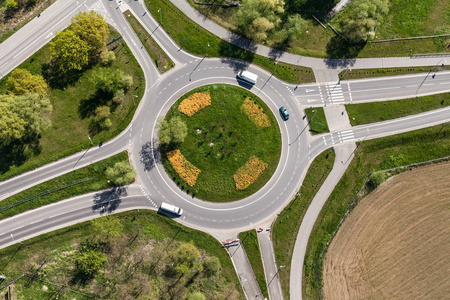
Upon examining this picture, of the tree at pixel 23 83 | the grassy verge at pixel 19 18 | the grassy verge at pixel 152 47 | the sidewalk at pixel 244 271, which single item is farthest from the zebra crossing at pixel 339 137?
the grassy verge at pixel 19 18

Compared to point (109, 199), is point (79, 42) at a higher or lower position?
higher

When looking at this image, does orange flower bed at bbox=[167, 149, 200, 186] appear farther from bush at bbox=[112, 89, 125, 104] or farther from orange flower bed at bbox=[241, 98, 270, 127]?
orange flower bed at bbox=[241, 98, 270, 127]

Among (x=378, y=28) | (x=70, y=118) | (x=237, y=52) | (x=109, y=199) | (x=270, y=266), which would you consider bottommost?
(x=270, y=266)

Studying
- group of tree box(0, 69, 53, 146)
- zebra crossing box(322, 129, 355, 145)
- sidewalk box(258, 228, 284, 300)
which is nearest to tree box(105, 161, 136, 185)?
group of tree box(0, 69, 53, 146)

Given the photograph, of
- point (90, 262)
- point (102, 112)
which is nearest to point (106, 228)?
point (90, 262)

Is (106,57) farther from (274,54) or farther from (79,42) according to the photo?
(274,54)

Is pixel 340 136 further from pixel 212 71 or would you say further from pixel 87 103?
pixel 87 103
